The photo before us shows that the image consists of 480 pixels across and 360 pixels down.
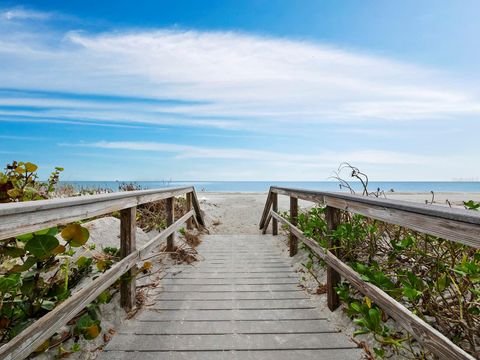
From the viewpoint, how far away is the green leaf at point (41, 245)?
1.88 m

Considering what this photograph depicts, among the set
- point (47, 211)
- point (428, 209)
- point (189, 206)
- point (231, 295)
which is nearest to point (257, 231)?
point (189, 206)

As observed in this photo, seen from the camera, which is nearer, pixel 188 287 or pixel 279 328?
pixel 279 328

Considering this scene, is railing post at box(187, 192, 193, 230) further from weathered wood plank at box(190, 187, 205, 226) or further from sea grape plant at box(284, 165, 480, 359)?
sea grape plant at box(284, 165, 480, 359)

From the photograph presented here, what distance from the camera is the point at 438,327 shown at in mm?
2174

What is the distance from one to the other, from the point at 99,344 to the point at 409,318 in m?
2.17

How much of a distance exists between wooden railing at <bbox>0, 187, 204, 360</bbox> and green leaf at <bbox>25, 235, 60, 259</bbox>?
0.21 metres

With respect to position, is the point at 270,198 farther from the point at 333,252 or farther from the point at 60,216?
the point at 60,216

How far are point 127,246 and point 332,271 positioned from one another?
6.41ft

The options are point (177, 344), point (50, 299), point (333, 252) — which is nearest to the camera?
point (50, 299)

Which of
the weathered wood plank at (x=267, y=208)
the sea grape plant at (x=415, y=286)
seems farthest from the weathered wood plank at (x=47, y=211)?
the weathered wood plank at (x=267, y=208)

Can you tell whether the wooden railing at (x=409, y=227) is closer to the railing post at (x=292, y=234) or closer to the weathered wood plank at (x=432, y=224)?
the weathered wood plank at (x=432, y=224)

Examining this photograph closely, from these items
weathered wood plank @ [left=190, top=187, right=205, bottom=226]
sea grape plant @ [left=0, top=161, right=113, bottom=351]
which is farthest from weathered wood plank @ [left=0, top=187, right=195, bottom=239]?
weathered wood plank @ [left=190, top=187, right=205, bottom=226]

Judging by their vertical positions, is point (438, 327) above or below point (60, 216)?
below

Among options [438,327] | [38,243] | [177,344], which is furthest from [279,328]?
[38,243]
